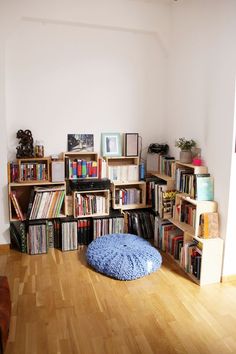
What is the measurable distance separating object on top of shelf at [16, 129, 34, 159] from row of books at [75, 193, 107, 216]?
2.45 ft

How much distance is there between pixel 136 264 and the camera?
3.00 meters

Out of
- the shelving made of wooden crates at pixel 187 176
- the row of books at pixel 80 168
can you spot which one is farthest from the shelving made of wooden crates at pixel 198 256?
the row of books at pixel 80 168

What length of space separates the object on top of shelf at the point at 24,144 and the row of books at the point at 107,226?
3.68 feet

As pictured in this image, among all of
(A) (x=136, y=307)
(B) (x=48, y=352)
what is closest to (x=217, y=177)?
(A) (x=136, y=307)

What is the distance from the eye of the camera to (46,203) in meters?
3.55

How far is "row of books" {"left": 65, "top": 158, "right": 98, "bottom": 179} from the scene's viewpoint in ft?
12.1

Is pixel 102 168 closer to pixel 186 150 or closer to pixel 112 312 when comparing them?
pixel 186 150

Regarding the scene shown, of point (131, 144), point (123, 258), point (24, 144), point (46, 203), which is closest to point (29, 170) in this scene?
point (24, 144)

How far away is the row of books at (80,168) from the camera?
3.67 m

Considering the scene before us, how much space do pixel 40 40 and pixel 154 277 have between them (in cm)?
292

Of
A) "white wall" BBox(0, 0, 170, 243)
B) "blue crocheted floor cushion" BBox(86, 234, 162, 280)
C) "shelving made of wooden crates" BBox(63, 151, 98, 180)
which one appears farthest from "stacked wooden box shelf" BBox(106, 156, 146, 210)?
"blue crocheted floor cushion" BBox(86, 234, 162, 280)

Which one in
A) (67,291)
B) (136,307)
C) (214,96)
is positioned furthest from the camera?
(214,96)

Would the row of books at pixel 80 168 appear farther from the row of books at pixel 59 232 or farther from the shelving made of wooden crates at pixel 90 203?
the row of books at pixel 59 232

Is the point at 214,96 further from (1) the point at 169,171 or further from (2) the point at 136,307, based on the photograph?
(2) the point at 136,307
